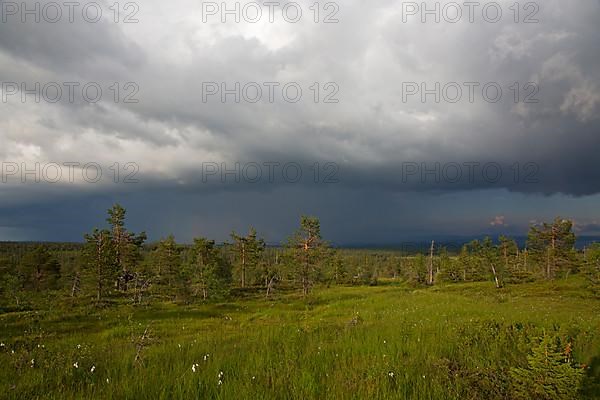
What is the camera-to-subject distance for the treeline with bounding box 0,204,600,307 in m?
50.3

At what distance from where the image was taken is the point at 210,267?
170 ft

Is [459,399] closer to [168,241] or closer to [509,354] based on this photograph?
[509,354]

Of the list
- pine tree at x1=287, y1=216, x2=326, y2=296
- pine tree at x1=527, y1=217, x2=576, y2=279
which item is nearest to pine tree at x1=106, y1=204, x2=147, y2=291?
pine tree at x1=287, y1=216, x2=326, y2=296

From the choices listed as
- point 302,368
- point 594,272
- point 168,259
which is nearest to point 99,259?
point 168,259

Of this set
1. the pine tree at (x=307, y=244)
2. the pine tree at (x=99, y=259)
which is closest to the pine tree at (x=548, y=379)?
the pine tree at (x=307, y=244)

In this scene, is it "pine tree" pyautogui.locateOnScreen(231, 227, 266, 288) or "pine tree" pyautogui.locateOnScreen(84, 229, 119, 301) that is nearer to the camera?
"pine tree" pyautogui.locateOnScreen(84, 229, 119, 301)

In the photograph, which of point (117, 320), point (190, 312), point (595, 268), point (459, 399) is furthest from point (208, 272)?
point (595, 268)

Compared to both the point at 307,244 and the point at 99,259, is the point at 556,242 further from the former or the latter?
the point at 99,259

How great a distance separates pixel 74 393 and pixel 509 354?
692cm

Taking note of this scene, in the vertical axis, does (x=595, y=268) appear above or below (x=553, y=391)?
below

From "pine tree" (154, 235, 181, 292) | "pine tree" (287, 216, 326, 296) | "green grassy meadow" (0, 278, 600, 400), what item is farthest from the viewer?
"pine tree" (154, 235, 181, 292)

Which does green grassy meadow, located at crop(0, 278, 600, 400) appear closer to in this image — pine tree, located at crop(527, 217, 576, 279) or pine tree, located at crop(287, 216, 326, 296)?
pine tree, located at crop(287, 216, 326, 296)

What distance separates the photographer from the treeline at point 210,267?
5032cm

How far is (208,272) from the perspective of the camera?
48.7 meters
